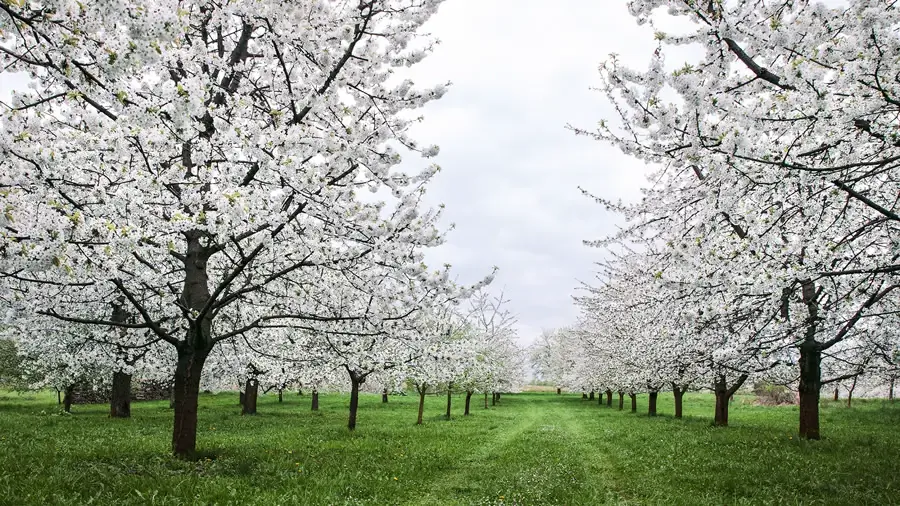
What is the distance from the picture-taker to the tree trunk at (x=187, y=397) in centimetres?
1006

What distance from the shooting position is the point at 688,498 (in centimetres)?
868

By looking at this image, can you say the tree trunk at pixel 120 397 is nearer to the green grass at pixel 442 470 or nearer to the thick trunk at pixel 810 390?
the green grass at pixel 442 470

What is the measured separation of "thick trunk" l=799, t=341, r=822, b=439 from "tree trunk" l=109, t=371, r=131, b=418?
24.5 m

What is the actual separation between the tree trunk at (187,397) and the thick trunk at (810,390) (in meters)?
15.7

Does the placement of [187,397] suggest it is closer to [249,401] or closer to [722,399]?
[249,401]

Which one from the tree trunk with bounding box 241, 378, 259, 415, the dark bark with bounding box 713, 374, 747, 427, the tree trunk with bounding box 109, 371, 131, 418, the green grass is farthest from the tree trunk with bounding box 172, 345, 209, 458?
the dark bark with bounding box 713, 374, 747, 427

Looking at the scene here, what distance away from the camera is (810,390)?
15.5 metres

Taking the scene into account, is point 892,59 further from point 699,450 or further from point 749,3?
point 699,450

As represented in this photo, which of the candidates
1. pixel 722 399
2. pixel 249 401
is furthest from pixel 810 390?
pixel 249 401

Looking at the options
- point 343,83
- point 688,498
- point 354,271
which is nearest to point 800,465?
point 688,498

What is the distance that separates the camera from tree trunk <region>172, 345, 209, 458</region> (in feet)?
33.0

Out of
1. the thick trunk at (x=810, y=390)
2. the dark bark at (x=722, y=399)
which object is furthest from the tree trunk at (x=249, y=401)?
the thick trunk at (x=810, y=390)

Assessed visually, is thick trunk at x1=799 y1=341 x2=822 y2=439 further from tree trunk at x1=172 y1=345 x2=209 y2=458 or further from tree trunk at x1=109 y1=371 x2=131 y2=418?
tree trunk at x1=109 y1=371 x2=131 y2=418

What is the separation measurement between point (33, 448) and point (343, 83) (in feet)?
31.9
